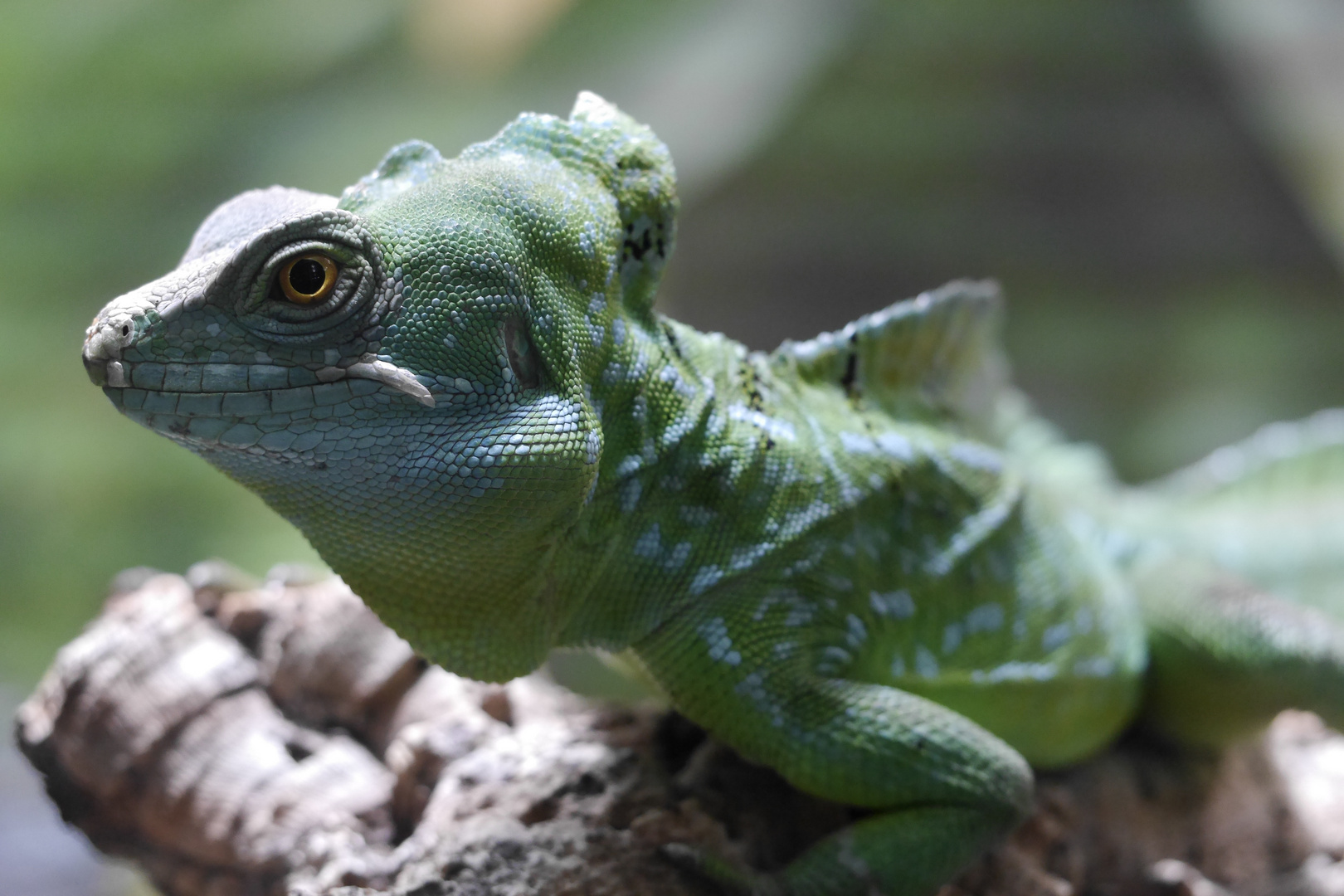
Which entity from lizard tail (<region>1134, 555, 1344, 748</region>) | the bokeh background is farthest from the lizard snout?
lizard tail (<region>1134, 555, 1344, 748</region>)

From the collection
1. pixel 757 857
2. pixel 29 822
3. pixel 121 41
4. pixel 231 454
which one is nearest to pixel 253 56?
pixel 121 41

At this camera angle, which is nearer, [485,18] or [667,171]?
[667,171]

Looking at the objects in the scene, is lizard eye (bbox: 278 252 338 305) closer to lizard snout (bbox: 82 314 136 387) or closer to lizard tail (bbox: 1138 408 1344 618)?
lizard snout (bbox: 82 314 136 387)

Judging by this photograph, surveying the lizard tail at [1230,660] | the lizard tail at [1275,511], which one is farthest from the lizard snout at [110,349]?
the lizard tail at [1275,511]

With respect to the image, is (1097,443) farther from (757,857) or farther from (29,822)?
(29,822)

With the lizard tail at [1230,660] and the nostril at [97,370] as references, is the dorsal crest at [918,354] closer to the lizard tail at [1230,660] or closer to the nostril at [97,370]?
the lizard tail at [1230,660]
